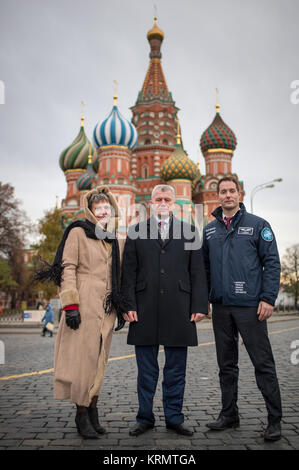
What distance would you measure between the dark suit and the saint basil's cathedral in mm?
28624

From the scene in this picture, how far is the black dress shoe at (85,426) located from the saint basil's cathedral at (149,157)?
29.1 metres

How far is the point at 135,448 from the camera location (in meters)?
3.40

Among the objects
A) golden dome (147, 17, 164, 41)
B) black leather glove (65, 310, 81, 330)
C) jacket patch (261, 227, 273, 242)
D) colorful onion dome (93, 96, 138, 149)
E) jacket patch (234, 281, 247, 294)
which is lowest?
black leather glove (65, 310, 81, 330)

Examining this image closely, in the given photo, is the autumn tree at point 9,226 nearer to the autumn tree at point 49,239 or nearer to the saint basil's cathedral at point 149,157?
the autumn tree at point 49,239

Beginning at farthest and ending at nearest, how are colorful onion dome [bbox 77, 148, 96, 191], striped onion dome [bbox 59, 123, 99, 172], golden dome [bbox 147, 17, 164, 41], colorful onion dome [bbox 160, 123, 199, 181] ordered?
striped onion dome [bbox 59, 123, 99, 172] < golden dome [bbox 147, 17, 164, 41] < colorful onion dome [bbox 77, 148, 96, 191] < colorful onion dome [bbox 160, 123, 199, 181]

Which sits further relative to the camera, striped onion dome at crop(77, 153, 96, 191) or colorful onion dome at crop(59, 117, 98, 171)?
colorful onion dome at crop(59, 117, 98, 171)

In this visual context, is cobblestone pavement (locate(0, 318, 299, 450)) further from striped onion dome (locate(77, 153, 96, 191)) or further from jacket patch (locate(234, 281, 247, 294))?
striped onion dome (locate(77, 153, 96, 191))

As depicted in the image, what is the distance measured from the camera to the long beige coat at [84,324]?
3.85m

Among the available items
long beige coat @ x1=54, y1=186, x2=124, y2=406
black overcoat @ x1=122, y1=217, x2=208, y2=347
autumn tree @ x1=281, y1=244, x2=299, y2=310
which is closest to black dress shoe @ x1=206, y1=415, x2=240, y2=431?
black overcoat @ x1=122, y1=217, x2=208, y2=347

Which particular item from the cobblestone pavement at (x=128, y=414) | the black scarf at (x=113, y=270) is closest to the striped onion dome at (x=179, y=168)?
the cobblestone pavement at (x=128, y=414)

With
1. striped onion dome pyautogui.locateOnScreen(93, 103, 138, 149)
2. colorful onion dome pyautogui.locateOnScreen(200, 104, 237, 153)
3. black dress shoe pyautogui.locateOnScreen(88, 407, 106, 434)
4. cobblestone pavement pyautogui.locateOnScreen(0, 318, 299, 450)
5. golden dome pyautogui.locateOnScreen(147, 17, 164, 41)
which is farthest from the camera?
golden dome pyautogui.locateOnScreen(147, 17, 164, 41)

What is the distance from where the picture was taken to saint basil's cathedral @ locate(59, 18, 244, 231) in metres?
35.5
